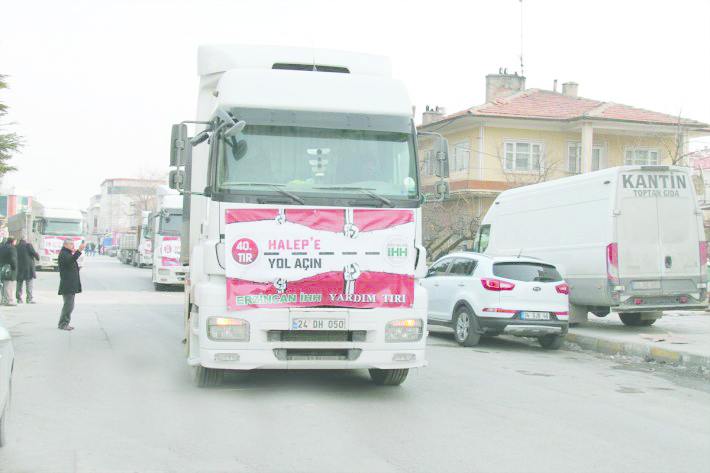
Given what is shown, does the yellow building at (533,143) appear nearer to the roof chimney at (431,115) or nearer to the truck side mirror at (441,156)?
the roof chimney at (431,115)

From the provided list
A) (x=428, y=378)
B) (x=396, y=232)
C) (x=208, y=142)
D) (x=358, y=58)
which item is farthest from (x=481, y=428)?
(x=358, y=58)

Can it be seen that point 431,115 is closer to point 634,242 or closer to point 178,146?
point 634,242

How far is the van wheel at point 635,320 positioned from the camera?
1778 centimetres

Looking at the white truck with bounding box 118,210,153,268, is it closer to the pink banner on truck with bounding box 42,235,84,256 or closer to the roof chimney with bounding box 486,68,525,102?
the pink banner on truck with bounding box 42,235,84,256

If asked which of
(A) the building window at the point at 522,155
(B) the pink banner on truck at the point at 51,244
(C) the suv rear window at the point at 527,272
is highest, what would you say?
(A) the building window at the point at 522,155

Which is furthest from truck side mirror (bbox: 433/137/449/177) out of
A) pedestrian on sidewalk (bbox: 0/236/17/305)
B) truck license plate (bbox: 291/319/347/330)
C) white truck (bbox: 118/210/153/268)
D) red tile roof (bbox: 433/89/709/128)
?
white truck (bbox: 118/210/153/268)

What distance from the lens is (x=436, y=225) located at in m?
34.5

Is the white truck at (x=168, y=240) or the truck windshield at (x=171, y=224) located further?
the white truck at (x=168, y=240)

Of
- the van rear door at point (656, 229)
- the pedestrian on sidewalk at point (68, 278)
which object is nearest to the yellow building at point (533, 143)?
the van rear door at point (656, 229)

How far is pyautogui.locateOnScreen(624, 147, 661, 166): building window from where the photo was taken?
3919 cm

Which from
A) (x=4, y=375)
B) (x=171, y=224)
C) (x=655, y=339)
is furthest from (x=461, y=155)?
(x=4, y=375)

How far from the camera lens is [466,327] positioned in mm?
14203

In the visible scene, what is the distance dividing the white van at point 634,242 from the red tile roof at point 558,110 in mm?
20178

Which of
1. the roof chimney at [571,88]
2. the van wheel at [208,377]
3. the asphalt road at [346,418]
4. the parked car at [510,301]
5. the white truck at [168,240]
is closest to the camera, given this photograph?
the asphalt road at [346,418]
